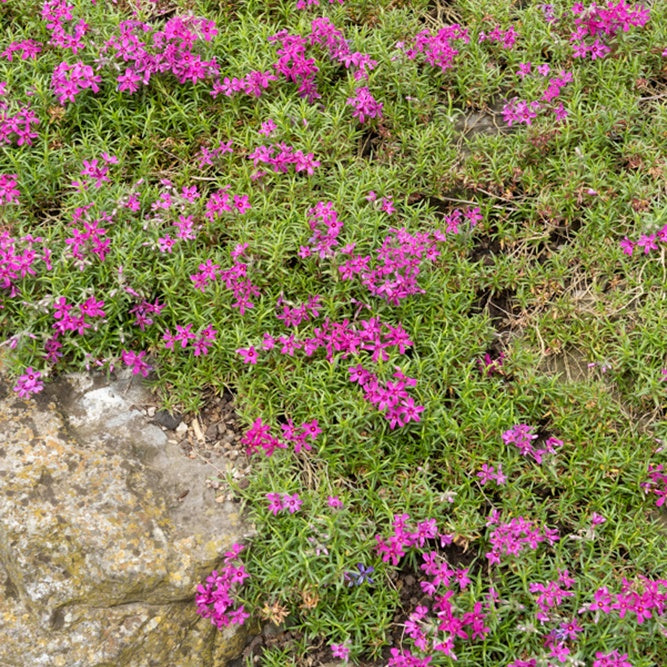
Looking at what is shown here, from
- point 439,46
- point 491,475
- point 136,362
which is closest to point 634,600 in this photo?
point 491,475

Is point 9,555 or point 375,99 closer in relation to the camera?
point 9,555

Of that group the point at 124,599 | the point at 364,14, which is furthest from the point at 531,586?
the point at 364,14

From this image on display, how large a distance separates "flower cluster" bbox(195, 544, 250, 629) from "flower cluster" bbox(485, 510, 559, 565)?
1304 mm

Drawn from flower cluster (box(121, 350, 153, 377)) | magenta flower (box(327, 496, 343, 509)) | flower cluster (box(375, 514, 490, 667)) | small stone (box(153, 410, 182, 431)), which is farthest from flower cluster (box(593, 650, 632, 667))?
flower cluster (box(121, 350, 153, 377))

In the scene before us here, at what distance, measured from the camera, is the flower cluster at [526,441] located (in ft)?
14.6

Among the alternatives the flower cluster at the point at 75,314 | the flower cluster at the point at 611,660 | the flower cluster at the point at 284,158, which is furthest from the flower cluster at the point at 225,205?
the flower cluster at the point at 611,660

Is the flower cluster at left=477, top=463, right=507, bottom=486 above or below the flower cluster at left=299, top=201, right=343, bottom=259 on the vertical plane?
below

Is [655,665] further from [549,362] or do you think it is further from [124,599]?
[124,599]

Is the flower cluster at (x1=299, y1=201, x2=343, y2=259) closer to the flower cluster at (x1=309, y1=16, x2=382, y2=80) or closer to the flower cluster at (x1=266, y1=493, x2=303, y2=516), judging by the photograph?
the flower cluster at (x1=309, y1=16, x2=382, y2=80)

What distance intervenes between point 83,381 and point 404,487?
77.3 inches

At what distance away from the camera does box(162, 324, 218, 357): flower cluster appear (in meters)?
4.67

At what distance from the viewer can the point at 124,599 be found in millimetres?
4102

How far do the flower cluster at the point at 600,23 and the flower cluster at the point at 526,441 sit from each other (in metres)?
2.69

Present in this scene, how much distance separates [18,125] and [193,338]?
1.88 m
